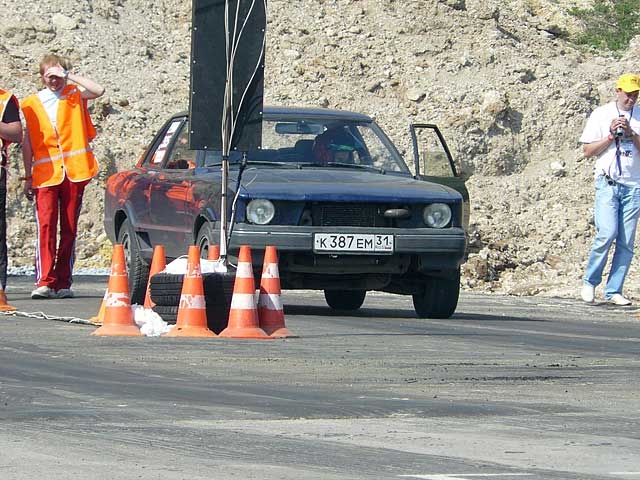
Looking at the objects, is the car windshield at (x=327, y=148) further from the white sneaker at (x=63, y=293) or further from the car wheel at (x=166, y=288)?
the car wheel at (x=166, y=288)

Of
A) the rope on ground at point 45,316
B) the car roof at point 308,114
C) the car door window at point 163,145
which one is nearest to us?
the rope on ground at point 45,316

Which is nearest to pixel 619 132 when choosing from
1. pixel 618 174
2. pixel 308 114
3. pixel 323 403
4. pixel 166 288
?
pixel 618 174

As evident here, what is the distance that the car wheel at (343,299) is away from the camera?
1524cm

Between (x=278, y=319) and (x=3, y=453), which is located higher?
(x=3, y=453)

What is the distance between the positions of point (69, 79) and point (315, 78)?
558 inches

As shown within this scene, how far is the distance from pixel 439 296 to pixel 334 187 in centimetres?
135

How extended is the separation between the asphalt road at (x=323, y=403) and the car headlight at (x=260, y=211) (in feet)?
2.72

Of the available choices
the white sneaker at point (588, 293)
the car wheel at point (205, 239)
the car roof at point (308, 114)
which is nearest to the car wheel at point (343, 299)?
the car roof at point (308, 114)

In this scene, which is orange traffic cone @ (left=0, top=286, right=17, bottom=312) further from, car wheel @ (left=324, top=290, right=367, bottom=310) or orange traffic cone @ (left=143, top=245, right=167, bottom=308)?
car wheel @ (left=324, top=290, right=367, bottom=310)

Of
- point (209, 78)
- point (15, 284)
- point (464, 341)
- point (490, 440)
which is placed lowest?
point (15, 284)

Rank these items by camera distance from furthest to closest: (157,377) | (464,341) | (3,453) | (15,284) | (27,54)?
(27,54), (15,284), (464,341), (157,377), (3,453)

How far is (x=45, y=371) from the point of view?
29.3 ft

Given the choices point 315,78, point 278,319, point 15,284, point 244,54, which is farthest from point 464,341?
point 315,78

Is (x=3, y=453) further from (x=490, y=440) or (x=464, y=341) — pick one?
(x=464, y=341)
